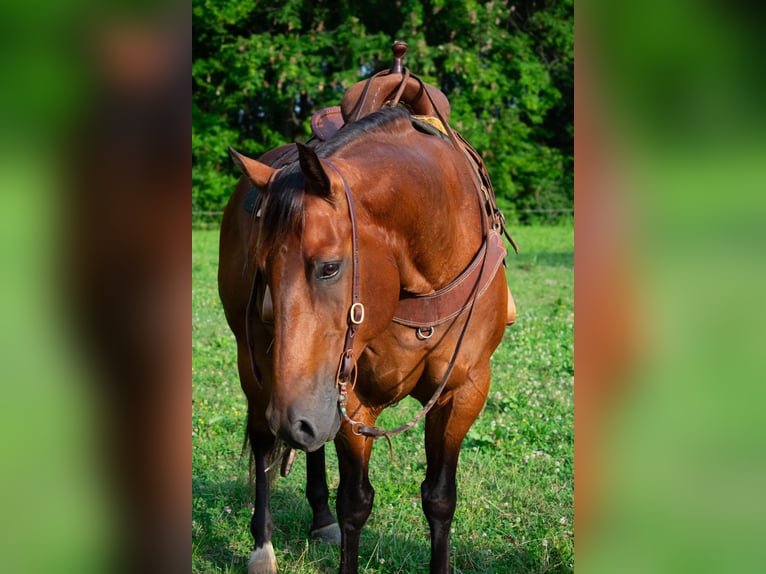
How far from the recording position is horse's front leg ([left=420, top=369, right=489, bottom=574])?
303cm

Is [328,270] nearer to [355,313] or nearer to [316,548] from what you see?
[355,313]

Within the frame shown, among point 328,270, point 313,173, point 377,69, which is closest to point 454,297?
point 328,270

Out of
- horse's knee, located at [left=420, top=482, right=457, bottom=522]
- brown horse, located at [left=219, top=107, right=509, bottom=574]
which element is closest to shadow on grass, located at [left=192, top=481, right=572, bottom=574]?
brown horse, located at [left=219, top=107, right=509, bottom=574]

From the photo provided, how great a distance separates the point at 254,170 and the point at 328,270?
0.42 m

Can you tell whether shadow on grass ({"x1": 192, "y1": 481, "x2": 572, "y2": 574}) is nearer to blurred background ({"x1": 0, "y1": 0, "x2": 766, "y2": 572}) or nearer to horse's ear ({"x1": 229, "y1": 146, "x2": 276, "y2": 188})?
horse's ear ({"x1": 229, "y1": 146, "x2": 276, "y2": 188})

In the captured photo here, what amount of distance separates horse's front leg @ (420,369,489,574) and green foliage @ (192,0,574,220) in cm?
1750
